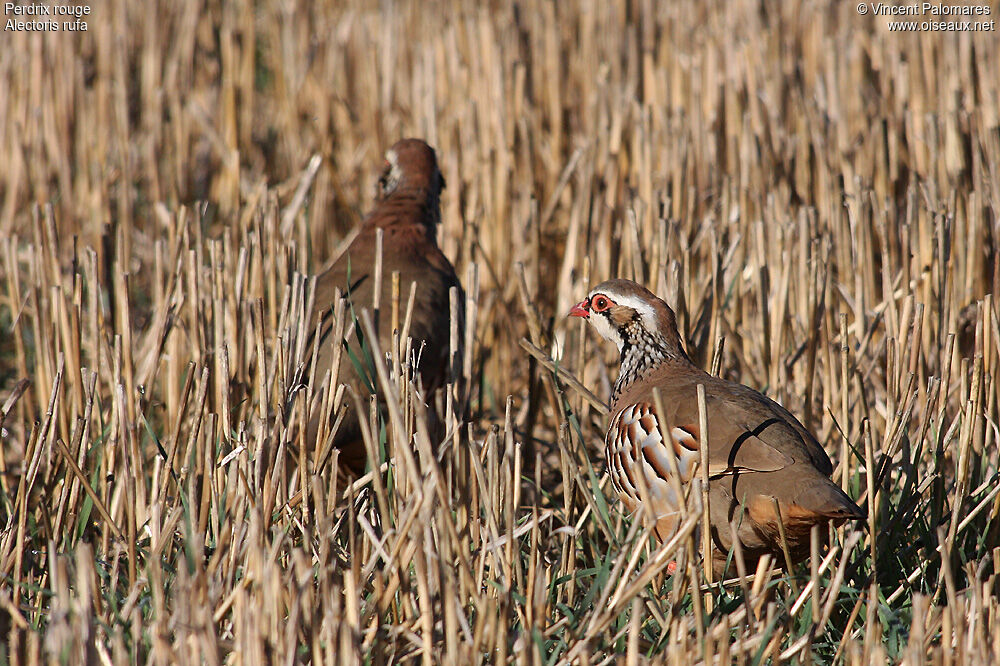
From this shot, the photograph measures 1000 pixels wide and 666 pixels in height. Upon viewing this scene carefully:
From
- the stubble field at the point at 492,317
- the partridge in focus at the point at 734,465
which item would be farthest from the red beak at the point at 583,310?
the partridge in focus at the point at 734,465

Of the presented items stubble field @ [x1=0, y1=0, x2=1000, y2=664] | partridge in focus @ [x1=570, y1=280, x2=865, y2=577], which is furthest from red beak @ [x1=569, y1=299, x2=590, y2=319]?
partridge in focus @ [x1=570, y1=280, x2=865, y2=577]

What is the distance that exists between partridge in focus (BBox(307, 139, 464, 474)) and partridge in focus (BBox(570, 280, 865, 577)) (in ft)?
2.98

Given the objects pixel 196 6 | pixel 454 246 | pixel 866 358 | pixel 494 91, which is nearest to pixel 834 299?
pixel 866 358

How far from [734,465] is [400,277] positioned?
1665mm

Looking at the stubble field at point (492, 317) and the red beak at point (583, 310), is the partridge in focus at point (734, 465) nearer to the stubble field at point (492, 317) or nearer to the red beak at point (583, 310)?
the stubble field at point (492, 317)

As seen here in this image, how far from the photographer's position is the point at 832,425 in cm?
353

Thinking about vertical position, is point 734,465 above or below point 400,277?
below

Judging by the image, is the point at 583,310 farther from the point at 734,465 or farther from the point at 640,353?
the point at 734,465

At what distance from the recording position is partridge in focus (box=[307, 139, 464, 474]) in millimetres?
3834

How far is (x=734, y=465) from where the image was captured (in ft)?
9.70

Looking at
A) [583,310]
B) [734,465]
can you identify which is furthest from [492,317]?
[734,465]

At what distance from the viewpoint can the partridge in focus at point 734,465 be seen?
9.32 ft

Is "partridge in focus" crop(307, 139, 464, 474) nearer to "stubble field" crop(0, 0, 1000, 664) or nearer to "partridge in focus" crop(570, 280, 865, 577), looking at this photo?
"stubble field" crop(0, 0, 1000, 664)

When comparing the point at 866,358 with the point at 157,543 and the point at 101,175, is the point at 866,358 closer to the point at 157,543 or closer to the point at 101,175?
the point at 157,543
